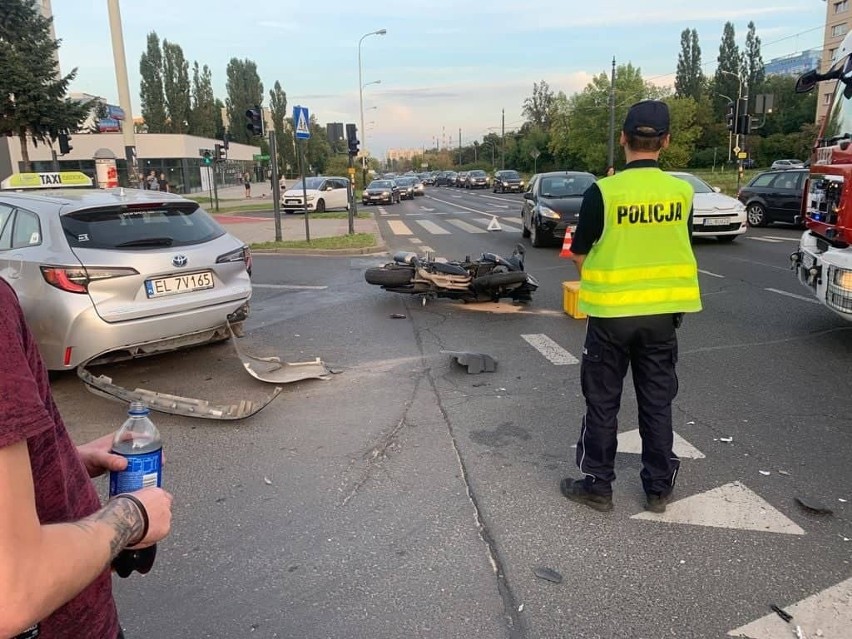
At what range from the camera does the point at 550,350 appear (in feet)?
22.3

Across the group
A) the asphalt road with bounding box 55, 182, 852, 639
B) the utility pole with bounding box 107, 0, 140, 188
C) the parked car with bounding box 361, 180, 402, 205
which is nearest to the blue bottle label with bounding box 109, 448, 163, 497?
the asphalt road with bounding box 55, 182, 852, 639

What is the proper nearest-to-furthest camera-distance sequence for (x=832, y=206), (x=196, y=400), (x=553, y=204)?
(x=196, y=400) → (x=832, y=206) → (x=553, y=204)

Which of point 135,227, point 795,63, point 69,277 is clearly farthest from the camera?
point 795,63

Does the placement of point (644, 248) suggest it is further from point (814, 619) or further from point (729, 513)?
point (814, 619)

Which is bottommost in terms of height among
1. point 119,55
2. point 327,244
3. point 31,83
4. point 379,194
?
point 327,244

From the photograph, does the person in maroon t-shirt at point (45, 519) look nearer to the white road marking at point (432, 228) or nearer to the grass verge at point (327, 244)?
the grass verge at point (327, 244)

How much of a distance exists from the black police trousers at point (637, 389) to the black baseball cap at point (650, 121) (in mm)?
907

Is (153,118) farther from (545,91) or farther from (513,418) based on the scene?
(513,418)

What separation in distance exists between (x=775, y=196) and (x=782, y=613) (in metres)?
18.6

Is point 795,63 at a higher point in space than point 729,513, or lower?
higher

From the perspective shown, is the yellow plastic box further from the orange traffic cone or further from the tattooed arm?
the tattooed arm

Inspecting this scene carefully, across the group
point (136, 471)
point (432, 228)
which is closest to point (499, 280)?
point (136, 471)

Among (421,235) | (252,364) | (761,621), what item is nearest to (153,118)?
(421,235)

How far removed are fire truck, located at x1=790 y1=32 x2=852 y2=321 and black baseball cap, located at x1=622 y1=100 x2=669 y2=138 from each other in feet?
11.7
